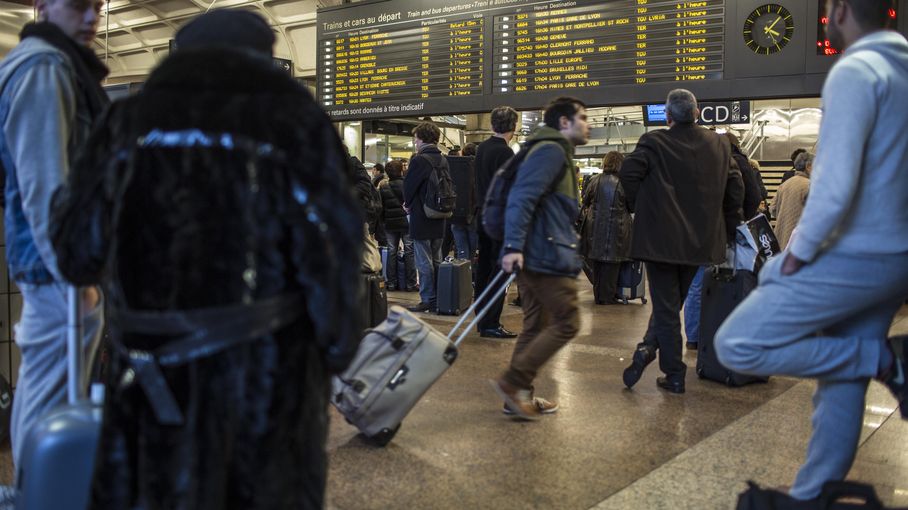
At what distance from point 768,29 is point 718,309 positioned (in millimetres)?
2914

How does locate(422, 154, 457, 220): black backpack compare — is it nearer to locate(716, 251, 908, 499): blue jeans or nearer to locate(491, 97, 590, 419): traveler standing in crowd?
locate(491, 97, 590, 419): traveler standing in crowd

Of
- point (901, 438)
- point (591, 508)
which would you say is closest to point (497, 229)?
point (591, 508)

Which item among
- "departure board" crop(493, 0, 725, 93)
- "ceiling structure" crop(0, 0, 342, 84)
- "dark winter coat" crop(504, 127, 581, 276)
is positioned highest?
"ceiling structure" crop(0, 0, 342, 84)

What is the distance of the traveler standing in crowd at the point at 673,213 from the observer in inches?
194

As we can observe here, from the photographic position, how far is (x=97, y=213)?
6.06ft

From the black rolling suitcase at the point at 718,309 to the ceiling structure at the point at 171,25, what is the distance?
34.4 ft

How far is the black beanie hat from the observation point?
6.19 feet

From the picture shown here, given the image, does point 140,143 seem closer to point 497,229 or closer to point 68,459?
point 68,459

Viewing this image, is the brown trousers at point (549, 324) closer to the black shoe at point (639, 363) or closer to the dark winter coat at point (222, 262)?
the black shoe at point (639, 363)

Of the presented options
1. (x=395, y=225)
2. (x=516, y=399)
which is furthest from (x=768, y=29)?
(x=395, y=225)

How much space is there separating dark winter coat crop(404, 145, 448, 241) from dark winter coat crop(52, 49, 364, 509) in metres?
6.29

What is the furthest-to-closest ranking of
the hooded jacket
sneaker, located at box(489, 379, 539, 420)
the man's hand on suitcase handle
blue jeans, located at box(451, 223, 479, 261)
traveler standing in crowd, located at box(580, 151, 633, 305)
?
traveler standing in crowd, located at box(580, 151, 633, 305) < blue jeans, located at box(451, 223, 479, 261) < sneaker, located at box(489, 379, 539, 420) < the man's hand on suitcase handle < the hooded jacket

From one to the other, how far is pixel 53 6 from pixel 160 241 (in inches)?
54.6

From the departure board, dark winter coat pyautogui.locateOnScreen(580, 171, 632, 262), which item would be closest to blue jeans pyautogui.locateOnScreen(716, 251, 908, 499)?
the departure board
